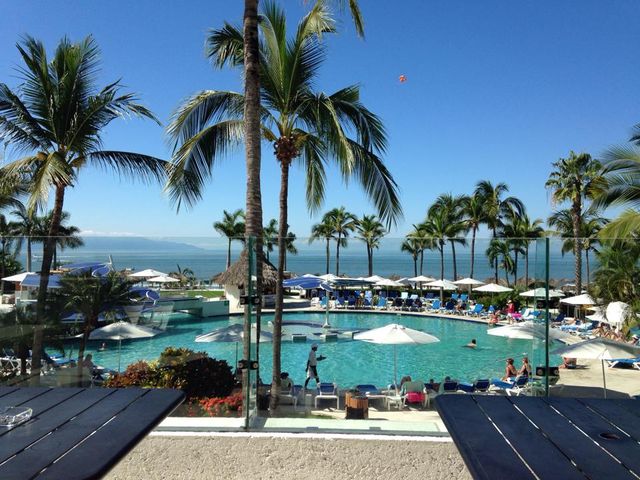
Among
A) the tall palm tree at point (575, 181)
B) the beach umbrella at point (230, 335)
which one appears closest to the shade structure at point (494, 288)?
the beach umbrella at point (230, 335)

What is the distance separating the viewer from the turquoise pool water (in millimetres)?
5152

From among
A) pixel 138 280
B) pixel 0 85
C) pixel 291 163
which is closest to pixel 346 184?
pixel 291 163

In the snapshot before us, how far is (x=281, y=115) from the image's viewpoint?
402 inches

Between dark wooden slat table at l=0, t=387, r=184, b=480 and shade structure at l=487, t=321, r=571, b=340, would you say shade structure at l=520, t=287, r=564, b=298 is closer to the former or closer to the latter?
shade structure at l=487, t=321, r=571, b=340

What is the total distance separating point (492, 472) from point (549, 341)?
113 inches

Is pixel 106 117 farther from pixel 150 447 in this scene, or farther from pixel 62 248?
pixel 150 447

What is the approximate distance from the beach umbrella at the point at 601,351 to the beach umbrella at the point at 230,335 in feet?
9.32

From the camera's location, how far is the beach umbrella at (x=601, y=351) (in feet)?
15.0

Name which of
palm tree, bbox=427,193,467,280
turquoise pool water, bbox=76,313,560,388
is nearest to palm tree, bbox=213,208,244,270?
palm tree, bbox=427,193,467,280

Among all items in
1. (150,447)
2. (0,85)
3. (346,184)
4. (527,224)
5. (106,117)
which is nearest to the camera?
(150,447)

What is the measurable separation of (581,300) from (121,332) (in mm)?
4744

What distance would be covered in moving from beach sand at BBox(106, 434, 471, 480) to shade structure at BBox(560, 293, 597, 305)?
5.76 feet

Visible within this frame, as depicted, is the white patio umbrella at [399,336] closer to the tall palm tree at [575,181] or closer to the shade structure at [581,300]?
the shade structure at [581,300]

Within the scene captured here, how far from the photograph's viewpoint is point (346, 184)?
8.16 metres
